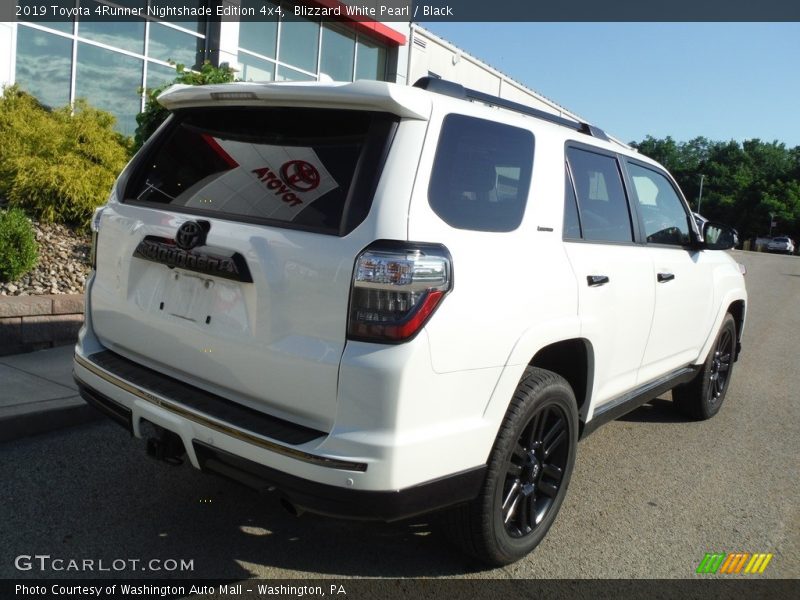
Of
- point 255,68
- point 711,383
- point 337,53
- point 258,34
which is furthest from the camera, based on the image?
point 337,53

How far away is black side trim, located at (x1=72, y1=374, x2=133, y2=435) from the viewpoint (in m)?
3.02

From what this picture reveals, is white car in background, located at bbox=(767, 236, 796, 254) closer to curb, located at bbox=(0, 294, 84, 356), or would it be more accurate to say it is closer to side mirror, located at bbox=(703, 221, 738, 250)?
side mirror, located at bbox=(703, 221, 738, 250)

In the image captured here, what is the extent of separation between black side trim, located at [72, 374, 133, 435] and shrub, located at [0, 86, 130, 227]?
16.4 feet

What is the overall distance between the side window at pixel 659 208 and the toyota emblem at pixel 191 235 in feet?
8.57

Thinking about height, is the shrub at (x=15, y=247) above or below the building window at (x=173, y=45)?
below

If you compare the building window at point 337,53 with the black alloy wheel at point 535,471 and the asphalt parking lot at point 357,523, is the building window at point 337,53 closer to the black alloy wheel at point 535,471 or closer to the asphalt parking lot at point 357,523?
the asphalt parking lot at point 357,523

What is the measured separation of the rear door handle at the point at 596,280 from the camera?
346 cm

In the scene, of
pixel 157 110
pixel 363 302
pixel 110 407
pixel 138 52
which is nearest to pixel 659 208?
pixel 363 302

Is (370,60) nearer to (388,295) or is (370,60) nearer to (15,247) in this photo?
(15,247)

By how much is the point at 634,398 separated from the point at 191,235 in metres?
2.73

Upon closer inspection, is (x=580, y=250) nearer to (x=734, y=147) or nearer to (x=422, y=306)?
(x=422, y=306)

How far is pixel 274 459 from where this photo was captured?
8.32 ft

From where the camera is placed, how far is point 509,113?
3.29m

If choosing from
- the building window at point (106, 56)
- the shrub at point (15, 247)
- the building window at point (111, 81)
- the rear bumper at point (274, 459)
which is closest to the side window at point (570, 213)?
the rear bumper at point (274, 459)
